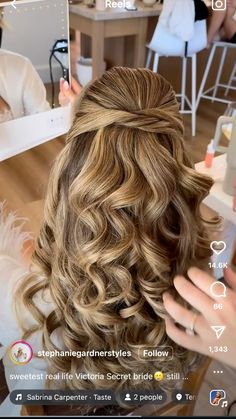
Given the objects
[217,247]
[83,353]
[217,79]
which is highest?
[217,79]

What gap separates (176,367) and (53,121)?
434mm

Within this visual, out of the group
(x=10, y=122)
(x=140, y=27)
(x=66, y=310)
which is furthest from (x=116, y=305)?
(x=140, y=27)

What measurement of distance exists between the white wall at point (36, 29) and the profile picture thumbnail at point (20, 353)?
40 centimetres

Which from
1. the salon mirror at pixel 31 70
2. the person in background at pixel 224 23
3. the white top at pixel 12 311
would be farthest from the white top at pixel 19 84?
the person in background at pixel 224 23

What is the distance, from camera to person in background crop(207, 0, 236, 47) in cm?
57

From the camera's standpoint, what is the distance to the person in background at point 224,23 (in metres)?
0.57

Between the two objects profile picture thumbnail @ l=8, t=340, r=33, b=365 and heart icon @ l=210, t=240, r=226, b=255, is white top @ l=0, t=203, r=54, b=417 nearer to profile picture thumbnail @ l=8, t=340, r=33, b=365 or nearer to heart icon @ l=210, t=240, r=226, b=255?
profile picture thumbnail @ l=8, t=340, r=33, b=365

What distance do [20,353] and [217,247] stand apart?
0.30 m

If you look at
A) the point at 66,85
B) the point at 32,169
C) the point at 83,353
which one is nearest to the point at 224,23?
the point at 66,85

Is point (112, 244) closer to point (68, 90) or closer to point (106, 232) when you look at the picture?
point (106, 232)

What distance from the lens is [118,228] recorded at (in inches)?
17.7

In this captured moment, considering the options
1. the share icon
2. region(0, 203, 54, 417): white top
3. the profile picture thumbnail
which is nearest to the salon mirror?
region(0, 203, 54, 417): white top

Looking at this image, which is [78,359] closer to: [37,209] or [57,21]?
[37,209]

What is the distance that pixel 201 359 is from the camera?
511mm
